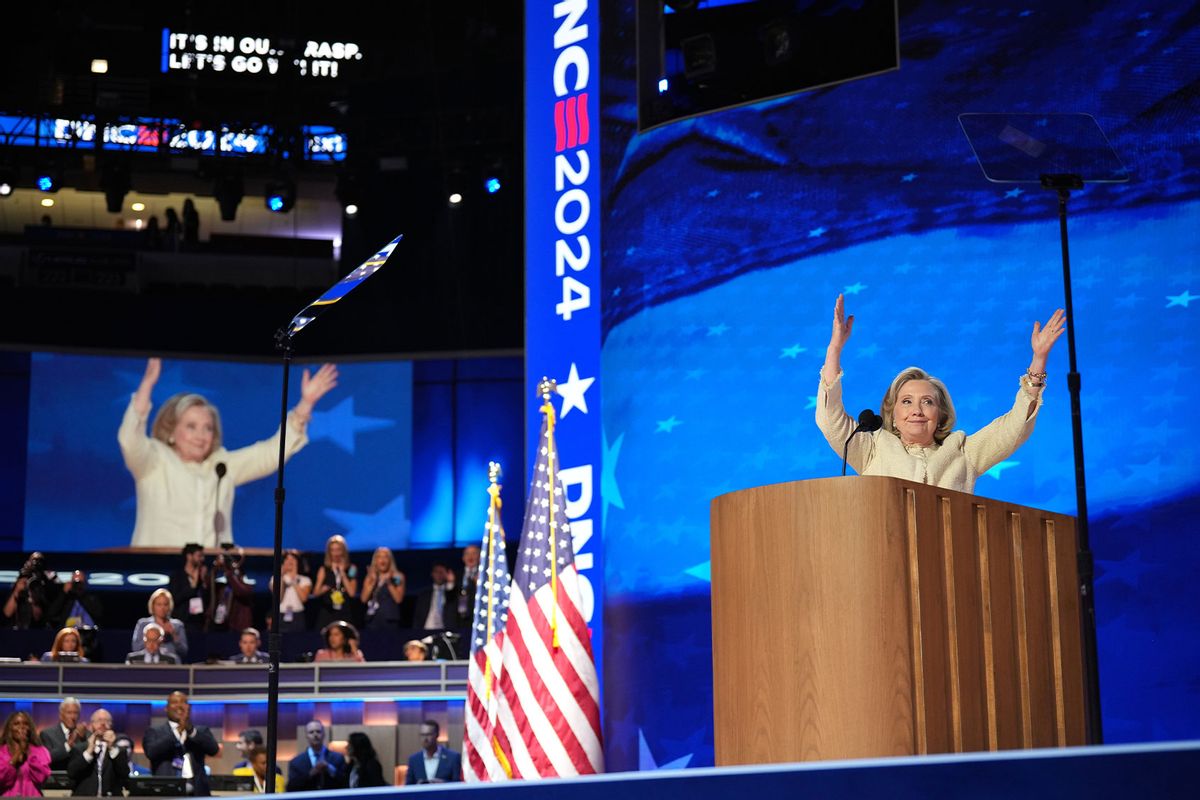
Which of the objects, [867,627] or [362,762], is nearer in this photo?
[867,627]

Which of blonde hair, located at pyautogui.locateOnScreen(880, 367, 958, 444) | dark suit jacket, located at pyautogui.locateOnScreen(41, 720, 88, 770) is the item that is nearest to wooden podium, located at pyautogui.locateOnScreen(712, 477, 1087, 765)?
blonde hair, located at pyautogui.locateOnScreen(880, 367, 958, 444)

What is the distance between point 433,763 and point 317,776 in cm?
80

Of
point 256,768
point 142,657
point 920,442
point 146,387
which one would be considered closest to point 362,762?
point 256,768

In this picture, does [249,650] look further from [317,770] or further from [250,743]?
[317,770]

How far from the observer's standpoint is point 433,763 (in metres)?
10.9

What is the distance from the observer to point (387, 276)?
1834 cm

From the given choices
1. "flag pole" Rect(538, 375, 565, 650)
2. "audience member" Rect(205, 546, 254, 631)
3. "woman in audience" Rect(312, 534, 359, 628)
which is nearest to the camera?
"flag pole" Rect(538, 375, 565, 650)

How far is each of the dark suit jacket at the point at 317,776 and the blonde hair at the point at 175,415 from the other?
6775 mm

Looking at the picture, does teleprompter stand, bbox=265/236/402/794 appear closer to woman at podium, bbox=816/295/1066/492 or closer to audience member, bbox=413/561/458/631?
woman at podium, bbox=816/295/1066/492

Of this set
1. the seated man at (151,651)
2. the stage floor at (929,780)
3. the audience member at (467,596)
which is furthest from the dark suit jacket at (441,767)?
the stage floor at (929,780)

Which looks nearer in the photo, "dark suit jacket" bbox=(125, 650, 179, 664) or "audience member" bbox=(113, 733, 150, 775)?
"audience member" bbox=(113, 733, 150, 775)

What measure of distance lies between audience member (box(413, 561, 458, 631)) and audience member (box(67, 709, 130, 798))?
3.26 meters

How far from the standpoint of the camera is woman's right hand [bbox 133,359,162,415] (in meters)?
17.0

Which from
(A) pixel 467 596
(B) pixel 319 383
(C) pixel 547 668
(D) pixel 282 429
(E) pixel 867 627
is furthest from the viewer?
(B) pixel 319 383
